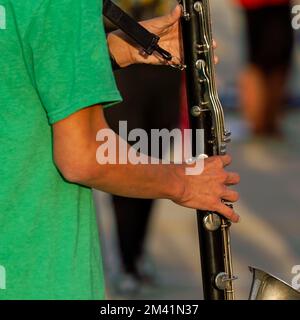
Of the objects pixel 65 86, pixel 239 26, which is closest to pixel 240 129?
pixel 239 26

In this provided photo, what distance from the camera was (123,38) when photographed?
332 cm

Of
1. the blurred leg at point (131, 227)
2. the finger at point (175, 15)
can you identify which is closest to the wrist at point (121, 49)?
the finger at point (175, 15)

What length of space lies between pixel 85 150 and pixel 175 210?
430 cm

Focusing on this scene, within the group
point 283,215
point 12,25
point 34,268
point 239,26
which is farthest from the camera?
point 239,26

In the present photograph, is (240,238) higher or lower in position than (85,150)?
higher

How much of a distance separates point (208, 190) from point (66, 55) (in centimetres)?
58

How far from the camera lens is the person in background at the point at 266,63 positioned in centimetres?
887

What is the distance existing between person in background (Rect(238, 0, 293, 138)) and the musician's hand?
5.82 meters

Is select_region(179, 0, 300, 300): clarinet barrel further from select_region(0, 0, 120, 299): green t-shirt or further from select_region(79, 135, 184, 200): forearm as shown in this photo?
select_region(0, 0, 120, 299): green t-shirt

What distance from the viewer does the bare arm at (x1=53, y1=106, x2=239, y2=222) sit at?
9.09 feet

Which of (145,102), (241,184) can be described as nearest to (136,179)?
(145,102)

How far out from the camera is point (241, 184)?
760 centimetres

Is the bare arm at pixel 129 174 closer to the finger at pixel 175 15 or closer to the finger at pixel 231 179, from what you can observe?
the finger at pixel 231 179

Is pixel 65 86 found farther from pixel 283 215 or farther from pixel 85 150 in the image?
pixel 283 215
